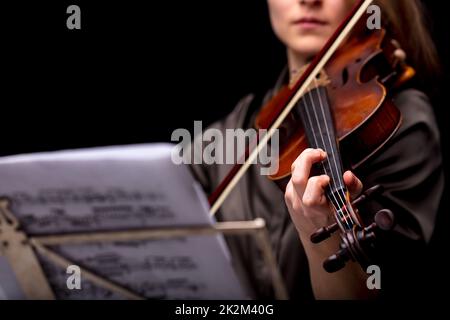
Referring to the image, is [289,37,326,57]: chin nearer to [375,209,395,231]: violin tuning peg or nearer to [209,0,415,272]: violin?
[209,0,415,272]: violin

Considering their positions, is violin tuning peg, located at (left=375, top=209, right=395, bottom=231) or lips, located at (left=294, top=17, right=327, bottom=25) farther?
lips, located at (left=294, top=17, right=327, bottom=25)

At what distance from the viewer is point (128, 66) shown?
5.99 feet

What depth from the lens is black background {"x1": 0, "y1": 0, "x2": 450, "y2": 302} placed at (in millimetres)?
1794

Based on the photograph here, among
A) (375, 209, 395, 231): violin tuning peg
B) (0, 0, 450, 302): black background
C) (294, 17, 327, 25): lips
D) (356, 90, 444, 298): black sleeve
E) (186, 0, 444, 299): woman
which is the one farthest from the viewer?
(0, 0, 450, 302): black background

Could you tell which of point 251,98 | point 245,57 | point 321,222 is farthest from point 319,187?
point 245,57

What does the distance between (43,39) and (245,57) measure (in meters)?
0.50

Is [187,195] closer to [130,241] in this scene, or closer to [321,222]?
[130,241]

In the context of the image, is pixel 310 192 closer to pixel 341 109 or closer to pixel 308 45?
pixel 341 109

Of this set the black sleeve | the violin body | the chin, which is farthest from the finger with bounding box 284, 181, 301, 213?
the chin

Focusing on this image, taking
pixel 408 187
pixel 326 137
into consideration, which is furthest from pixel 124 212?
pixel 408 187

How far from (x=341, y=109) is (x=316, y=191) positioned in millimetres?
294
